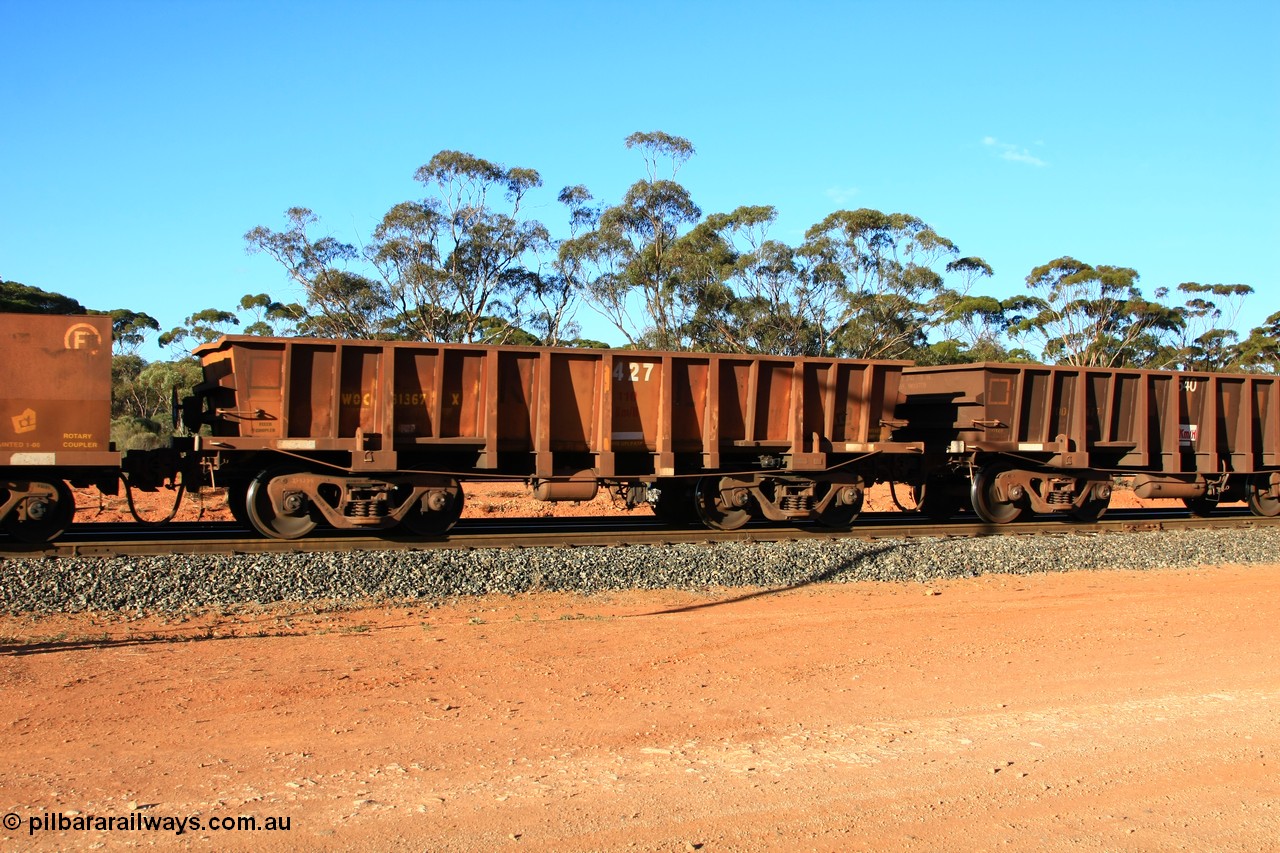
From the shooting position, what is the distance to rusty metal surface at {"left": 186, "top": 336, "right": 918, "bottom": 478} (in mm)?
11266

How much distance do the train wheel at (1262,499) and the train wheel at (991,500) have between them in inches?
201

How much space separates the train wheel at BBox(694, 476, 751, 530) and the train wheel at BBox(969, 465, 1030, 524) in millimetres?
3717

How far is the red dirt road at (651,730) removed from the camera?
433cm

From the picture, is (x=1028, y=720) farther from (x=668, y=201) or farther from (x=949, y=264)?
(x=949, y=264)

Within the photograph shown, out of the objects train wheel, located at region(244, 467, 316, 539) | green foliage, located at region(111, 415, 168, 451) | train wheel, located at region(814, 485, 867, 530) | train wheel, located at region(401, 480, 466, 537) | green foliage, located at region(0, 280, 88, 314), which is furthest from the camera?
green foliage, located at region(0, 280, 88, 314)

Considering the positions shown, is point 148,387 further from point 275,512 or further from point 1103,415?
point 1103,415

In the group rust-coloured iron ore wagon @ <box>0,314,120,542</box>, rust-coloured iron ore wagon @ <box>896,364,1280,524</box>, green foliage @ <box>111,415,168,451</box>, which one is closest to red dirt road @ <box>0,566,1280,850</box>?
rust-coloured iron ore wagon @ <box>0,314,120,542</box>

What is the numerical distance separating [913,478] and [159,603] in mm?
10056

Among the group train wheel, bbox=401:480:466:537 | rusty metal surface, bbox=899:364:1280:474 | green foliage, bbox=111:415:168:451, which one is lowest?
train wheel, bbox=401:480:466:537

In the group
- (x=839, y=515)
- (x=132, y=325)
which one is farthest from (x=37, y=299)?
(x=839, y=515)

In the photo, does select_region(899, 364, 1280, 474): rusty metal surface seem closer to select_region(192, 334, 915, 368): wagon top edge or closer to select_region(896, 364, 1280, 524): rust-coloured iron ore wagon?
select_region(896, 364, 1280, 524): rust-coloured iron ore wagon

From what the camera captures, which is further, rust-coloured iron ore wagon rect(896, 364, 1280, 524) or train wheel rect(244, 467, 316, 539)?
rust-coloured iron ore wagon rect(896, 364, 1280, 524)

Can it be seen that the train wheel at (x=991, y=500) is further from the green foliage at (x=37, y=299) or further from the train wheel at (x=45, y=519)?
the green foliage at (x=37, y=299)

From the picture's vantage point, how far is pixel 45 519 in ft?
34.0
